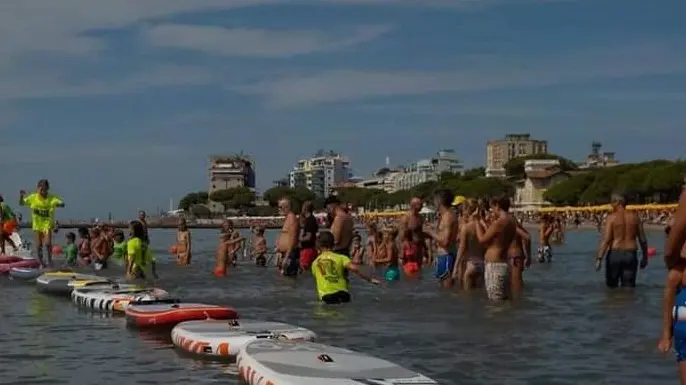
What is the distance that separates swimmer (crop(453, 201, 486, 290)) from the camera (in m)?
13.8

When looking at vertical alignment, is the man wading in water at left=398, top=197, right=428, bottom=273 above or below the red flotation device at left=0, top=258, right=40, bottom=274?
above

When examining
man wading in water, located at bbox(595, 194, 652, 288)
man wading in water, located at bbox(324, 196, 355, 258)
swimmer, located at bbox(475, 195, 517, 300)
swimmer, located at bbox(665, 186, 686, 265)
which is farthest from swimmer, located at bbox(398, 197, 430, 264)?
swimmer, located at bbox(665, 186, 686, 265)

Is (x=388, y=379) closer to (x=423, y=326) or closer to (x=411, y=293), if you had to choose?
(x=423, y=326)

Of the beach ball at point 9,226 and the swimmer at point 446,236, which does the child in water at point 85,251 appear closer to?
the beach ball at point 9,226

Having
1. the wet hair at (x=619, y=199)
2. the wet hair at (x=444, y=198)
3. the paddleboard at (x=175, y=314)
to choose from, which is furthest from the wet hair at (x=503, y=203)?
the paddleboard at (x=175, y=314)

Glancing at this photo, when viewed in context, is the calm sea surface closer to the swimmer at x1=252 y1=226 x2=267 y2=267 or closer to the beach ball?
the beach ball

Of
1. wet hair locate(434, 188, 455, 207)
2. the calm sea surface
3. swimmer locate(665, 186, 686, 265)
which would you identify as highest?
wet hair locate(434, 188, 455, 207)

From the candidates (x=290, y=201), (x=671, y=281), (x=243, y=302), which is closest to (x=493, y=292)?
(x=243, y=302)

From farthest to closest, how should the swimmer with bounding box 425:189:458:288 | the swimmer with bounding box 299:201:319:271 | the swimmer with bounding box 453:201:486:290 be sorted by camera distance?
1. the swimmer with bounding box 299:201:319:271
2. the swimmer with bounding box 425:189:458:288
3. the swimmer with bounding box 453:201:486:290

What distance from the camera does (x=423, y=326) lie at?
35.0 ft

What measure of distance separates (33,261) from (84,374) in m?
11.6

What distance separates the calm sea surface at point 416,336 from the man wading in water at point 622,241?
37 centimetres

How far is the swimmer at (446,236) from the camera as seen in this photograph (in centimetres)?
1494

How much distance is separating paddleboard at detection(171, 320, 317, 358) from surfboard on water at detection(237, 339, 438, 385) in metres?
0.72
